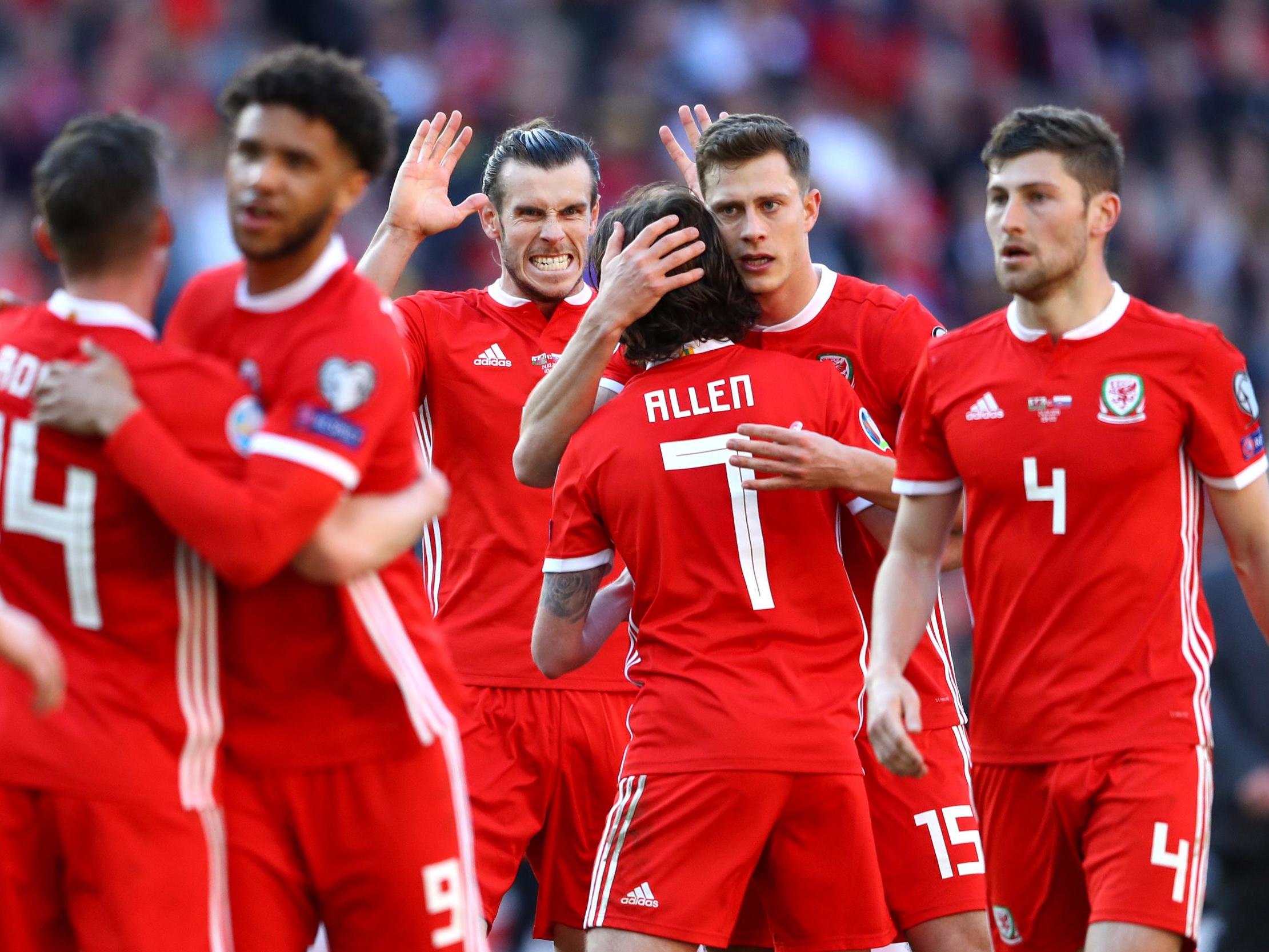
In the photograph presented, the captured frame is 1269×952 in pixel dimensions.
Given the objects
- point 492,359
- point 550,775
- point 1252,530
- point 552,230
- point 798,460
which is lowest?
point 550,775

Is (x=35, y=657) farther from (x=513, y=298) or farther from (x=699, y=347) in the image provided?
(x=513, y=298)

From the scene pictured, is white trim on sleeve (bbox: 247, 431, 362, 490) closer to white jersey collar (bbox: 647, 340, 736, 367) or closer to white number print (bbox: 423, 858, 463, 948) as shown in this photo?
white number print (bbox: 423, 858, 463, 948)

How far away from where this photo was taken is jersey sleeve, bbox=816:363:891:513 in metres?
5.52

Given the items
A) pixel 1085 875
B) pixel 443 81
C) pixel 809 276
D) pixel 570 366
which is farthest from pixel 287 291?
pixel 443 81

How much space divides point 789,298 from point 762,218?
301mm

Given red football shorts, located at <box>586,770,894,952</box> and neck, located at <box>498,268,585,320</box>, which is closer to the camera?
red football shorts, located at <box>586,770,894,952</box>

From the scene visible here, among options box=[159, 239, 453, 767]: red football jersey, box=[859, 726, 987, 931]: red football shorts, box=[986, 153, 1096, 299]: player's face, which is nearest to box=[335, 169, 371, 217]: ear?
box=[159, 239, 453, 767]: red football jersey

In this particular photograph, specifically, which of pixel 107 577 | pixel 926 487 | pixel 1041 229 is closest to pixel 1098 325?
pixel 1041 229

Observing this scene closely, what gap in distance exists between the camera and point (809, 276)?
20.3 feet

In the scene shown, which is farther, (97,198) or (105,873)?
(97,198)

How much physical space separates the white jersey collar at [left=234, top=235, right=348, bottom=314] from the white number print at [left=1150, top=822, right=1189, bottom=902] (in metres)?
2.67

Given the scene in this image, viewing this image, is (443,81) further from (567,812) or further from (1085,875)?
(1085,875)

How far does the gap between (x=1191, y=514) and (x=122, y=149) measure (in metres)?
3.09

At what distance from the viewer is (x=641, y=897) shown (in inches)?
206
